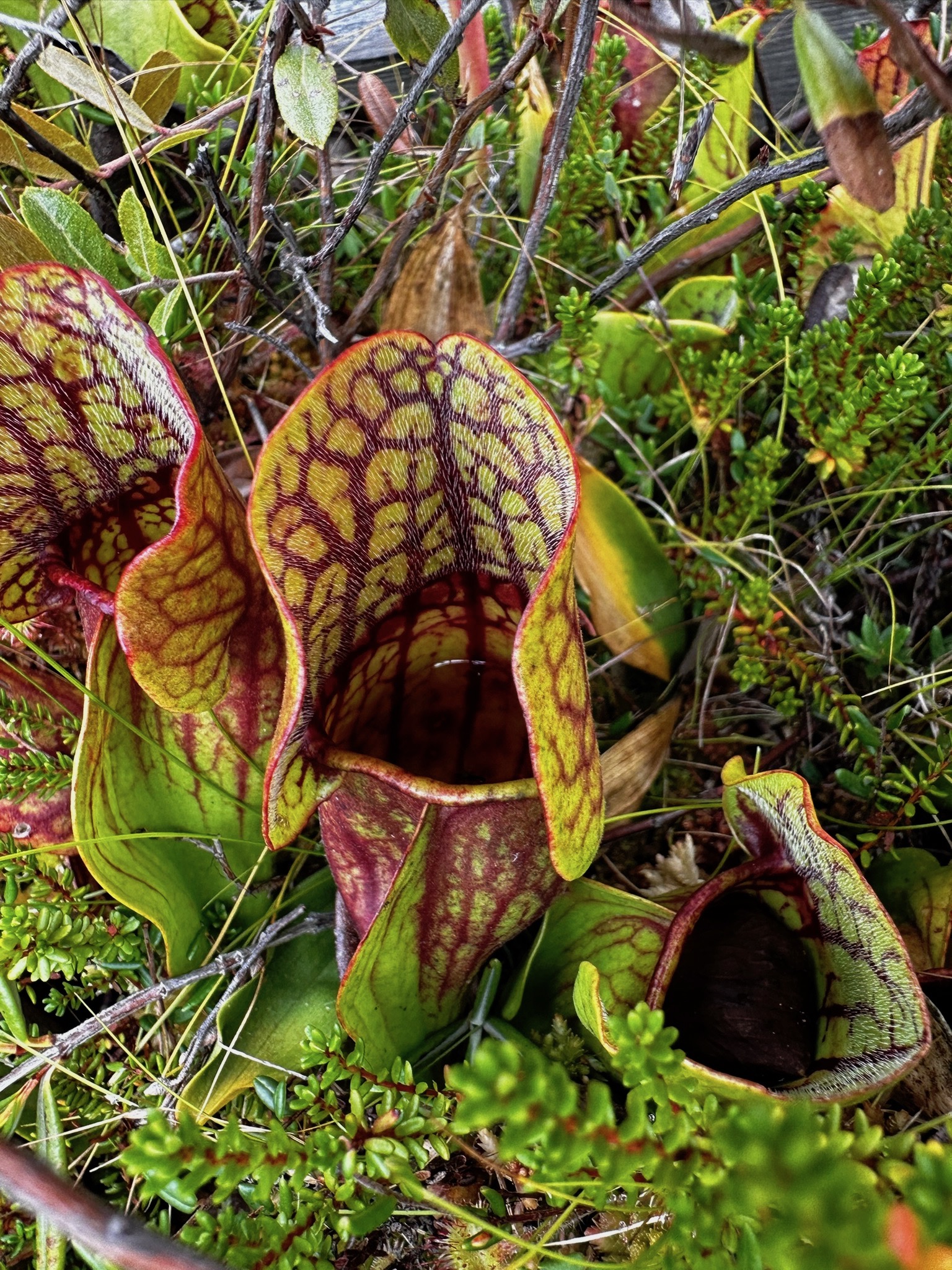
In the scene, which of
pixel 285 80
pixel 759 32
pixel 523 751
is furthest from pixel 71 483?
pixel 759 32

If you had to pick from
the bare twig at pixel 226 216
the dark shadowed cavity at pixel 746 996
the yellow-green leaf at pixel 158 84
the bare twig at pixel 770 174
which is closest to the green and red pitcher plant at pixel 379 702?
the dark shadowed cavity at pixel 746 996

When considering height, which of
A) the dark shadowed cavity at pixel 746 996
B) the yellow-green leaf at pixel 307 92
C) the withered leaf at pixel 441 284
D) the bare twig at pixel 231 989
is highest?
the yellow-green leaf at pixel 307 92

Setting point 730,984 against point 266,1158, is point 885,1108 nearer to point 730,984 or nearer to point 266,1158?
point 730,984

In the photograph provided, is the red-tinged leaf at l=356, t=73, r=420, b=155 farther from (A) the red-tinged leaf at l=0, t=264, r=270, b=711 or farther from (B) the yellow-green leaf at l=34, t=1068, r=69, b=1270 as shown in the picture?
(B) the yellow-green leaf at l=34, t=1068, r=69, b=1270

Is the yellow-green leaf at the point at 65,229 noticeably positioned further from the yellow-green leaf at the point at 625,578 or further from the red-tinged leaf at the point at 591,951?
the red-tinged leaf at the point at 591,951

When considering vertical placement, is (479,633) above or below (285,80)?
below
